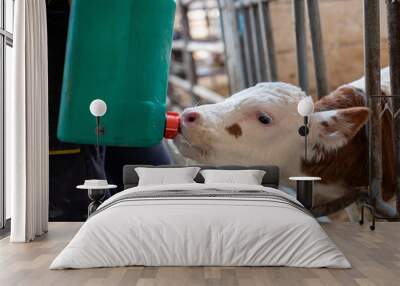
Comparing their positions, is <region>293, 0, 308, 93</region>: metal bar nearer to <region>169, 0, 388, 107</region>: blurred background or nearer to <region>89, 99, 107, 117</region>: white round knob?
<region>169, 0, 388, 107</region>: blurred background

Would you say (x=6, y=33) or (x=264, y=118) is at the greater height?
(x=6, y=33)

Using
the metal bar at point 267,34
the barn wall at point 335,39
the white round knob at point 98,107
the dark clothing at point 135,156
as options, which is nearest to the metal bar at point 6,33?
the white round knob at point 98,107

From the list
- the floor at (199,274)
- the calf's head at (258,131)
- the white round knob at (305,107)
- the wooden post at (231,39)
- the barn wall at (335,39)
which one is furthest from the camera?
the wooden post at (231,39)

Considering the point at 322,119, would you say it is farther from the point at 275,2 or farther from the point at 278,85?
the point at 275,2

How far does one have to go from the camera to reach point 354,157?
4.75 metres

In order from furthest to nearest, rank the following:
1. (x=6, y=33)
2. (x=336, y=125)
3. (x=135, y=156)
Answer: (x=135, y=156) → (x=336, y=125) → (x=6, y=33)

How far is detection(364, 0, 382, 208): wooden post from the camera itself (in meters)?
4.66

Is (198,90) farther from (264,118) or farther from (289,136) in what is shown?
(289,136)

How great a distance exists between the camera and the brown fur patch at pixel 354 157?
4.72 metres

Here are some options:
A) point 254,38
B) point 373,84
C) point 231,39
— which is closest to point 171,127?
point 231,39

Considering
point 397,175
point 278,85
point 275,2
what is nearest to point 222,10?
point 275,2

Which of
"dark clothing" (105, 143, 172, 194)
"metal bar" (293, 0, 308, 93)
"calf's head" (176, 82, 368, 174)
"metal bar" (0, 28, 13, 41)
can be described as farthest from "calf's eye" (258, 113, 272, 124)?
"metal bar" (0, 28, 13, 41)

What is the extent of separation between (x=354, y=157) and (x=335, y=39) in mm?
979

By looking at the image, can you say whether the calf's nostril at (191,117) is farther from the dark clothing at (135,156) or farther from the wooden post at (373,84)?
the wooden post at (373,84)
